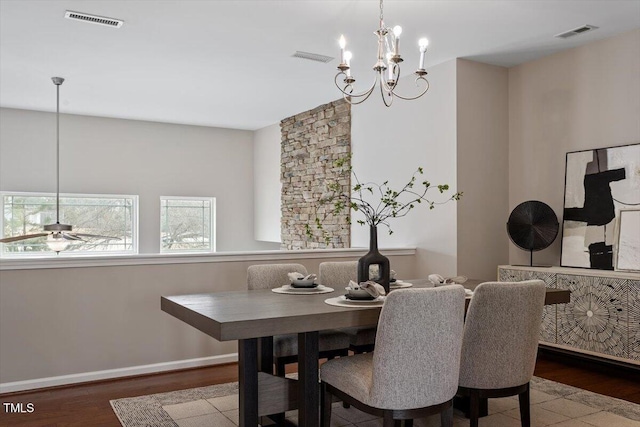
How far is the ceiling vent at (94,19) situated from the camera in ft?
12.2

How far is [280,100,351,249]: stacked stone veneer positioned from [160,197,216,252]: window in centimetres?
132

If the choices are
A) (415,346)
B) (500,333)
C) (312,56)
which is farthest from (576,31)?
(415,346)

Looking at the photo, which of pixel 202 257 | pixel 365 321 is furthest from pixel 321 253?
pixel 365 321

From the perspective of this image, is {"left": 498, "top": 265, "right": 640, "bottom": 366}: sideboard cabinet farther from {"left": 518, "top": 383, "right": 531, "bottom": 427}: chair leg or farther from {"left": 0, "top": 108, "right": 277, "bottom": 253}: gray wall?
{"left": 0, "top": 108, "right": 277, "bottom": 253}: gray wall

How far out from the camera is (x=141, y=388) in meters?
3.67

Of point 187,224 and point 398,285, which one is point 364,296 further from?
point 187,224

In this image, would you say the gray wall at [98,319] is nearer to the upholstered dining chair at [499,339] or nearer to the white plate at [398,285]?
the white plate at [398,285]

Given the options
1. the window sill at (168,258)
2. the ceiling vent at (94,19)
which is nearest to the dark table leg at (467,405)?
the window sill at (168,258)

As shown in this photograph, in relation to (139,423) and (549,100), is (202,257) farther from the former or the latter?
(549,100)

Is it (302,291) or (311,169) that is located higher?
(311,169)

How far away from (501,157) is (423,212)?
894 millimetres

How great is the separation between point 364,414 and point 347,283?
2.75ft

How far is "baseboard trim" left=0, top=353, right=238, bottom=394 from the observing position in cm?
356

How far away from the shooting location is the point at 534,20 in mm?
3902
